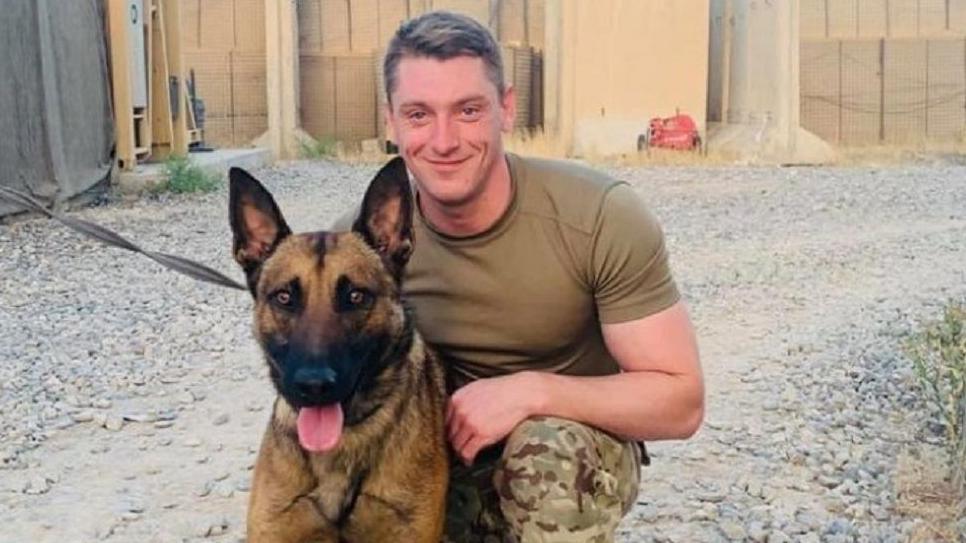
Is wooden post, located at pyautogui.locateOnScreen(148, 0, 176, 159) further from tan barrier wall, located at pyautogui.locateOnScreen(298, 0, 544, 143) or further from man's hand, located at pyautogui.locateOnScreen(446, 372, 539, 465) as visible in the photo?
man's hand, located at pyautogui.locateOnScreen(446, 372, 539, 465)

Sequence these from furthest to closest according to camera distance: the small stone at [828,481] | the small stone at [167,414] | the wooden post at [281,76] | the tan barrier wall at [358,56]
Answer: the tan barrier wall at [358,56] < the wooden post at [281,76] < the small stone at [167,414] < the small stone at [828,481]

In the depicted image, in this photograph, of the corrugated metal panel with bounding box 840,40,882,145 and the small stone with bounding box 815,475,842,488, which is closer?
the small stone with bounding box 815,475,842,488

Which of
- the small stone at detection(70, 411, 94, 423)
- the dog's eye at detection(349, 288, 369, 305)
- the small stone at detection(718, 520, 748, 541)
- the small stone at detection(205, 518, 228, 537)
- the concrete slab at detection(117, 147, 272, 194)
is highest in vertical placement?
the dog's eye at detection(349, 288, 369, 305)

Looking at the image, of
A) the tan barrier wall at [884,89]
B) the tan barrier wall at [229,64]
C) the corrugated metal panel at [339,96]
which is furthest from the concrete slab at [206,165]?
the tan barrier wall at [884,89]

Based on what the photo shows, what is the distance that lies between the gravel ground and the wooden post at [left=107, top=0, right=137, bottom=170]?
71.2 inches

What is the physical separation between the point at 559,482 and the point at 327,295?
58 cm

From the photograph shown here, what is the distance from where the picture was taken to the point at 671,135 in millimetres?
15320

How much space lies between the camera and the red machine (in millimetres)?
15297

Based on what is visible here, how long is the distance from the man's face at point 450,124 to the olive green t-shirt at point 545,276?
0.47 feet

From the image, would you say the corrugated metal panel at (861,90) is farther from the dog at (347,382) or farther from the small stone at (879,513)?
the dog at (347,382)

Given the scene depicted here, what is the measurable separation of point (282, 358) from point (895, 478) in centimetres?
223

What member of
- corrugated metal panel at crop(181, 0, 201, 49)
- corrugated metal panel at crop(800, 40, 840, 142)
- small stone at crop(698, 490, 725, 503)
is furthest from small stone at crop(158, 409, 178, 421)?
corrugated metal panel at crop(800, 40, 840, 142)

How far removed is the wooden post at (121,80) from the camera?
1135 centimetres

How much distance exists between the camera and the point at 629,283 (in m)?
2.74
